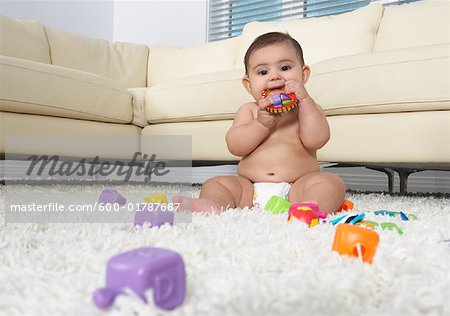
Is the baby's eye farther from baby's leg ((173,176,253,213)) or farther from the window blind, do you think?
the window blind

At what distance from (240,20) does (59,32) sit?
1.52 m

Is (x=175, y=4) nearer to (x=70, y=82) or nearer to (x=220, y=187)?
(x=70, y=82)

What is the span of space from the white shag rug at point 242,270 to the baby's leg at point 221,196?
18 centimetres

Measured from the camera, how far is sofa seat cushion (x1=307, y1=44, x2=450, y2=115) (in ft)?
3.94

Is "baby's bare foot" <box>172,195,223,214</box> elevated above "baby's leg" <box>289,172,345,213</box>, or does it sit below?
below

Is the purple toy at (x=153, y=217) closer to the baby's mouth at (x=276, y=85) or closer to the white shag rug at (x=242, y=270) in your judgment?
the white shag rug at (x=242, y=270)

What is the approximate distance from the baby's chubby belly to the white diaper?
2 cm

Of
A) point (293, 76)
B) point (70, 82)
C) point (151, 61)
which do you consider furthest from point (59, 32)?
point (293, 76)

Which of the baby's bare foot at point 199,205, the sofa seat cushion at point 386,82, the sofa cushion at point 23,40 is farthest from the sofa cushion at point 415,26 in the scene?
the sofa cushion at point 23,40

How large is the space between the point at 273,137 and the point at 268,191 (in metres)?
0.14

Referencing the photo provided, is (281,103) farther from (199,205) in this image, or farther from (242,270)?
(242,270)

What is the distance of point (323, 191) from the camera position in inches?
35.1

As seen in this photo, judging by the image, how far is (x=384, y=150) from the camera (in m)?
1.29

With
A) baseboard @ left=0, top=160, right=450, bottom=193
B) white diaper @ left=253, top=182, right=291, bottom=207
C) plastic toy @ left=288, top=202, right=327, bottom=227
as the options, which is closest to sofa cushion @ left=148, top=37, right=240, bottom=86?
baseboard @ left=0, top=160, right=450, bottom=193
